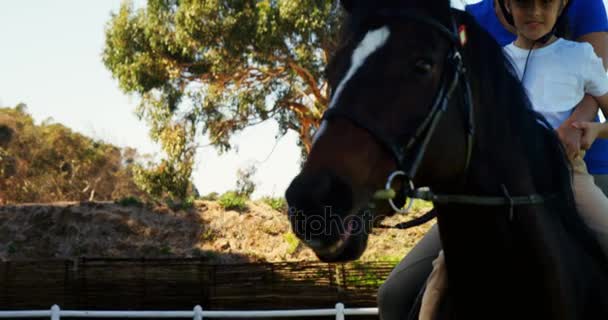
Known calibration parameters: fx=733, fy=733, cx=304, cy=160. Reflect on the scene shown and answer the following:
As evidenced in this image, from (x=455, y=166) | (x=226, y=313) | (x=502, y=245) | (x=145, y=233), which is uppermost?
(x=455, y=166)

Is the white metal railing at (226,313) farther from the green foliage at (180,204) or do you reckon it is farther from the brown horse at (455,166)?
the green foliage at (180,204)

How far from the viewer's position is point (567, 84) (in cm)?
317

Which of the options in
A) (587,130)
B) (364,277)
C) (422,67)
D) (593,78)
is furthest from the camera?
(364,277)

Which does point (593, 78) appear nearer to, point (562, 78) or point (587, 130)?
point (562, 78)

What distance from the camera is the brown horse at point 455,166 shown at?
217 centimetres

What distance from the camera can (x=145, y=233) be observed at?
21.8 metres

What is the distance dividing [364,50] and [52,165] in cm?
3994

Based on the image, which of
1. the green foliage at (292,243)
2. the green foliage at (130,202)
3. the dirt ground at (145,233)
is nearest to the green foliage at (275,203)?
the dirt ground at (145,233)

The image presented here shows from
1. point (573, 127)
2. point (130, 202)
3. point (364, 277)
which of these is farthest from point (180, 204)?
point (573, 127)

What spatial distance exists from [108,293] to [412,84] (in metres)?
13.7

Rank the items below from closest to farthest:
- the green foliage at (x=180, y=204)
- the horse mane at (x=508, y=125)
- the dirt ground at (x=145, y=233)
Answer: the horse mane at (x=508, y=125), the dirt ground at (x=145, y=233), the green foliage at (x=180, y=204)

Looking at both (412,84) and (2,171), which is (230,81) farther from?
(412,84)

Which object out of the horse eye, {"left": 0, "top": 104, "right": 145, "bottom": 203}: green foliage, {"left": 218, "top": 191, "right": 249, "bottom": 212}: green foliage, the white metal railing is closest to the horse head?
the horse eye

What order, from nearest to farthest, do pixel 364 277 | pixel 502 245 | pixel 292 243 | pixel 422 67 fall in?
pixel 422 67 → pixel 502 245 → pixel 364 277 → pixel 292 243
